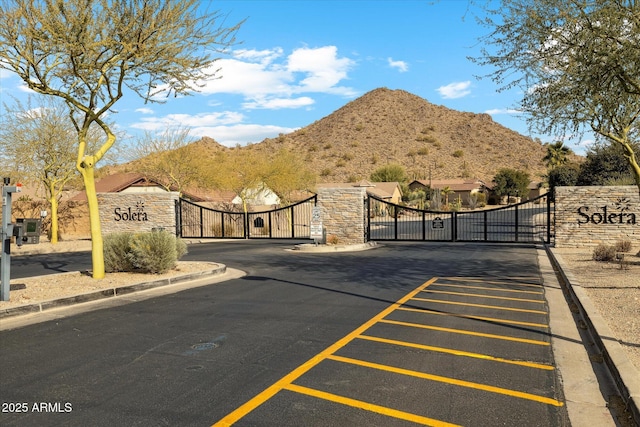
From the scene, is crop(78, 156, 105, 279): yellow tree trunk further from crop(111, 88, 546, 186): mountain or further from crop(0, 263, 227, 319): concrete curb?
crop(111, 88, 546, 186): mountain

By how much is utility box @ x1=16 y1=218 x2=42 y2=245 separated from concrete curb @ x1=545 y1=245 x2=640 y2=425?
383 inches

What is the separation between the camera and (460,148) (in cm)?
10219

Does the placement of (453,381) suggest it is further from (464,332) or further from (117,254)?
(117,254)

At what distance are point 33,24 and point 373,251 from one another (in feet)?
45.6

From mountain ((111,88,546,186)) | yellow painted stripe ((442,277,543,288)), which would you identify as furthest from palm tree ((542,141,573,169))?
yellow painted stripe ((442,277,543,288))

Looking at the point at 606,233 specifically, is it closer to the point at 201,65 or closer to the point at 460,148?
the point at 201,65

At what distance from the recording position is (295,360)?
20.2 feet

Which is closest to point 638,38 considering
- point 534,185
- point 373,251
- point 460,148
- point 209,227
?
point 373,251

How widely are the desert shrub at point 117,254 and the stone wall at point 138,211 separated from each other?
12198mm

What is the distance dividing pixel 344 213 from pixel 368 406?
18.3 metres

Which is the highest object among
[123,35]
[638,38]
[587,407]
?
[123,35]

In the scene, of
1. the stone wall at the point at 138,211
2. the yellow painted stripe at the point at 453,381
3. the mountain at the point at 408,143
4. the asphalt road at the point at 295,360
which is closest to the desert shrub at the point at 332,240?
the stone wall at the point at 138,211

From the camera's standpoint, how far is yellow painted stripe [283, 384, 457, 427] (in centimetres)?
441

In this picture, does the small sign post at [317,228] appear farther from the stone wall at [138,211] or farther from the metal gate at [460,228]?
the stone wall at [138,211]
